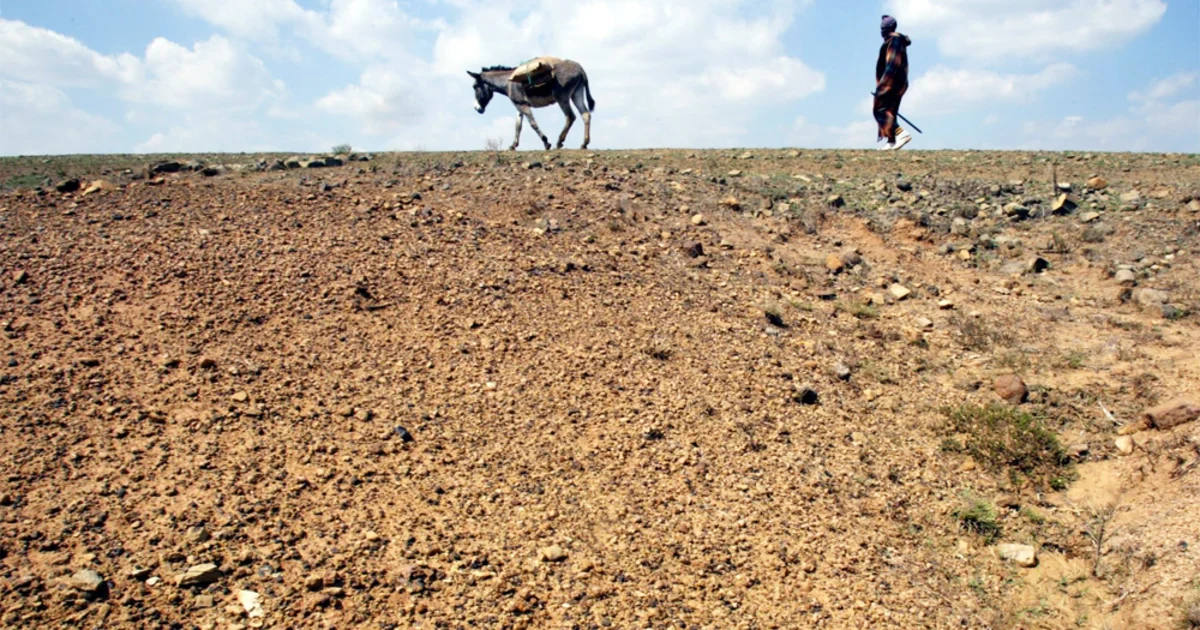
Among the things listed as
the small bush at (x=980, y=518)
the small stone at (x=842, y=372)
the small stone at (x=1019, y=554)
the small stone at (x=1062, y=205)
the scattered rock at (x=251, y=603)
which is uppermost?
the small stone at (x=1062, y=205)

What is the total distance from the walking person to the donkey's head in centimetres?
700

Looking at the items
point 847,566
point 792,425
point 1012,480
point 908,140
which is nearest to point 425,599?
point 847,566

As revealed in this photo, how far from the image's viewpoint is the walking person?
12359 mm

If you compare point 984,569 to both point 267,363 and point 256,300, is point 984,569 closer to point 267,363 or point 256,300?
point 267,363

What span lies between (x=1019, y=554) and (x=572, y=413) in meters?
2.60

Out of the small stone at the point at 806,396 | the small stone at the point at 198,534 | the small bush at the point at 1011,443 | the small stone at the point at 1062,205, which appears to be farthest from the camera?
the small stone at the point at 1062,205

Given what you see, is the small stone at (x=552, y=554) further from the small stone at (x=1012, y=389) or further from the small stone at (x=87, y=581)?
the small stone at (x=1012, y=389)

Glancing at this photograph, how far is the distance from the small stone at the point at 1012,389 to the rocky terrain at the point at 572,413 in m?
0.04

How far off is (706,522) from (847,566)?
732 millimetres

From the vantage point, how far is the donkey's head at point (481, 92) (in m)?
15.3

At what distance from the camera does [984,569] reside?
14.0ft

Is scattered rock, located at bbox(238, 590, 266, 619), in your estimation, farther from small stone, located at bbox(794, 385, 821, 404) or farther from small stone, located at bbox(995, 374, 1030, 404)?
small stone, located at bbox(995, 374, 1030, 404)

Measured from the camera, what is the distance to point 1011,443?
523cm

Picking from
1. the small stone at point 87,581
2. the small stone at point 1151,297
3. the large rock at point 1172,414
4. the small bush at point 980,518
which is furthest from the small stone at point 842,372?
the small stone at point 87,581
